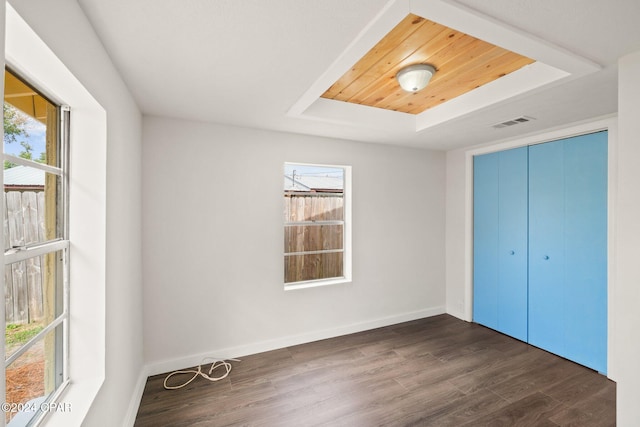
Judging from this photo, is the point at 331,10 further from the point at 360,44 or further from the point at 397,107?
the point at 397,107

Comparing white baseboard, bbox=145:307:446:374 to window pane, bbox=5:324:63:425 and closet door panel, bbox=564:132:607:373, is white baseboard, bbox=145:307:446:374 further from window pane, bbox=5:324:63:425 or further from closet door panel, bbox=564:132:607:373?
closet door panel, bbox=564:132:607:373

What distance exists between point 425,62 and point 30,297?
8.17ft

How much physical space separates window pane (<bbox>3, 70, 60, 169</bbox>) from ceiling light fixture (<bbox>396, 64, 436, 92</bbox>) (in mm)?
2036

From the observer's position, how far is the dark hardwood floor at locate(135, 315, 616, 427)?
78.9 inches

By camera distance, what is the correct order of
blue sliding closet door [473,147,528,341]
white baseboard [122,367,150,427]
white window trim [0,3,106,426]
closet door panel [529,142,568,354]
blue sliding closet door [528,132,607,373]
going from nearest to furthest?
1. white window trim [0,3,106,426]
2. white baseboard [122,367,150,427]
3. blue sliding closet door [528,132,607,373]
4. closet door panel [529,142,568,354]
5. blue sliding closet door [473,147,528,341]

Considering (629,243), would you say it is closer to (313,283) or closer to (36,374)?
(313,283)

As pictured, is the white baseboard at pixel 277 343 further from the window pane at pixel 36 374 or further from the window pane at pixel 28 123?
the window pane at pixel 28 123

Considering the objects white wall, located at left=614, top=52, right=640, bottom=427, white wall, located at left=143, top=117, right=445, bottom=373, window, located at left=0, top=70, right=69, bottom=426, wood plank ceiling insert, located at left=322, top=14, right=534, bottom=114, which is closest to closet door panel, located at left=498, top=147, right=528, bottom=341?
white wall, located at left=143, top=117, right=445, bottom=373

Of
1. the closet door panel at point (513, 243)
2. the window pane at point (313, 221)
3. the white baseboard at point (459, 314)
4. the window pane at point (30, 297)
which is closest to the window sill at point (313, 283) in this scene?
the window pane at point (313, 221)

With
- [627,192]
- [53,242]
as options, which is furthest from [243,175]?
[627,192]

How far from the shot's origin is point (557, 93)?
2000 mm

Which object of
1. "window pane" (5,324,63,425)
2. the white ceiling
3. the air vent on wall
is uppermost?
the white ceiling

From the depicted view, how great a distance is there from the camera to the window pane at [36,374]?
3.46ft

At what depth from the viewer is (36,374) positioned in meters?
1.18
